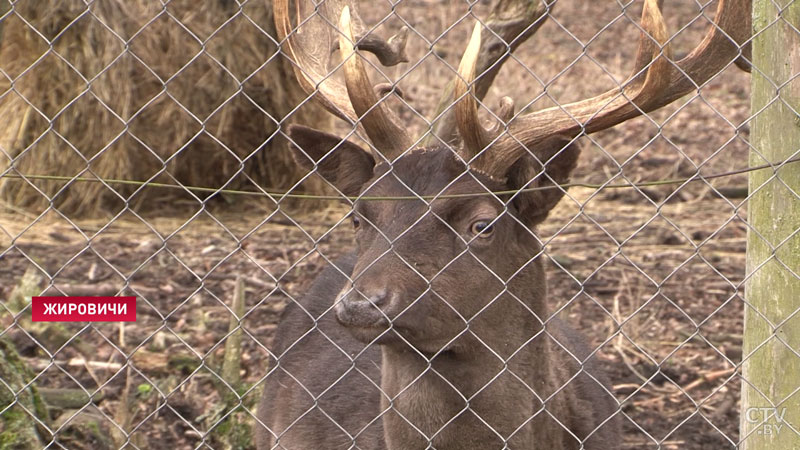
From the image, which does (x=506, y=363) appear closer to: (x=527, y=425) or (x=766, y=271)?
(x=527, y=425)

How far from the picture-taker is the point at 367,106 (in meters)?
4.16

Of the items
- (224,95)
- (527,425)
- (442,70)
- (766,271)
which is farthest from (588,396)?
(442,70)

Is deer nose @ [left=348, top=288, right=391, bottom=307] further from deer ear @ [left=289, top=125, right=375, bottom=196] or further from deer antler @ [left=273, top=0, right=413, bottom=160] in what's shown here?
deer ear @ [left=289, top=125, right=375, bottom=196]

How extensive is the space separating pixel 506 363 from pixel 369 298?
69 cm

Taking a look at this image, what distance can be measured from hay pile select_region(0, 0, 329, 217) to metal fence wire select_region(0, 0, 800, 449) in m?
0.02

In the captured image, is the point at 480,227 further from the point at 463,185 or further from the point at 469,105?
the point at 469,105

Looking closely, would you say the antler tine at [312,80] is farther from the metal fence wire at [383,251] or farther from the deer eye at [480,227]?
the deer eye at [480,227]

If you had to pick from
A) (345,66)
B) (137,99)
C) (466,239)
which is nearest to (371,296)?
(466,239)

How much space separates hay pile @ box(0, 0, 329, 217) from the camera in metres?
8.62

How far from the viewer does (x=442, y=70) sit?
12.6 metres

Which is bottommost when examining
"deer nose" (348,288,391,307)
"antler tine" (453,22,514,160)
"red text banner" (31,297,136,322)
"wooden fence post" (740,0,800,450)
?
"wooden fence post" (740,0,800,450)

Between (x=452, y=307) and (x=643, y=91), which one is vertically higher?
(x=643, y=91)

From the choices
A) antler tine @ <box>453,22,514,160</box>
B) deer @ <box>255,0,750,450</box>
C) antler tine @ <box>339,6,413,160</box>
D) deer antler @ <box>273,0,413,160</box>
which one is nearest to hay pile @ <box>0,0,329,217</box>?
deer antler @ <box>273,0,413,160</box>

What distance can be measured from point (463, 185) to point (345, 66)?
63cm
